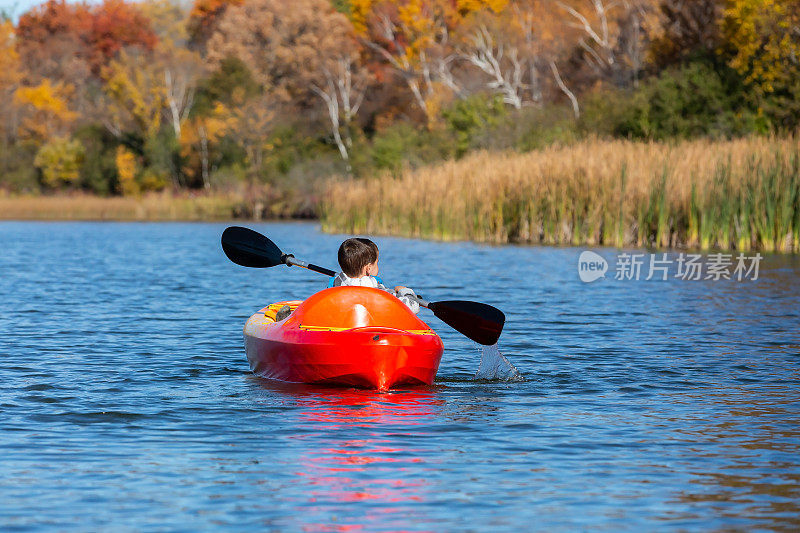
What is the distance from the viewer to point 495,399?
857 cm

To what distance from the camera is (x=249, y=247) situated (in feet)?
35.6

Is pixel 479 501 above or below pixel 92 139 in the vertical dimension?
below

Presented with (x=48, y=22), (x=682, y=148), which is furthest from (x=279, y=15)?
(x=682, y=148)

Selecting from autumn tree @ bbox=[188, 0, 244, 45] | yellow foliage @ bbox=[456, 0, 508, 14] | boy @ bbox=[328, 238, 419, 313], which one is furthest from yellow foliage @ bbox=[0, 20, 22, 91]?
boy @ bbox=[328, 238, 419, 313]

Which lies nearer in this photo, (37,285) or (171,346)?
(171,346)

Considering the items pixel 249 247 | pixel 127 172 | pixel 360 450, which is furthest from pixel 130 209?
pixel 360 450

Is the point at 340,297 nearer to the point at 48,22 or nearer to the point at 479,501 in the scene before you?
the point at 479,501

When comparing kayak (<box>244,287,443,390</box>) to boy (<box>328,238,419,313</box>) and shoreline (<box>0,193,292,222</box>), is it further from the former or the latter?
shoreline (<box>0,193,292,222</box>)

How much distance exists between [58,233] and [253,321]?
31.1m

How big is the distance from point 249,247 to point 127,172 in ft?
169

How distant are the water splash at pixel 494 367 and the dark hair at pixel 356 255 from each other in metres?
1.24

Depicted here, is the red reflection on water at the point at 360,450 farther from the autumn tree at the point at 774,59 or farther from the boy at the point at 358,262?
the autumn tree at the point at 774,59

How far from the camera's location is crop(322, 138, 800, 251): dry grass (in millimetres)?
20922

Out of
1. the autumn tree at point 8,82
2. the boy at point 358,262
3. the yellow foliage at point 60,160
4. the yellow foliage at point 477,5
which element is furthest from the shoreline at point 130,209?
the boy at point 358,262
